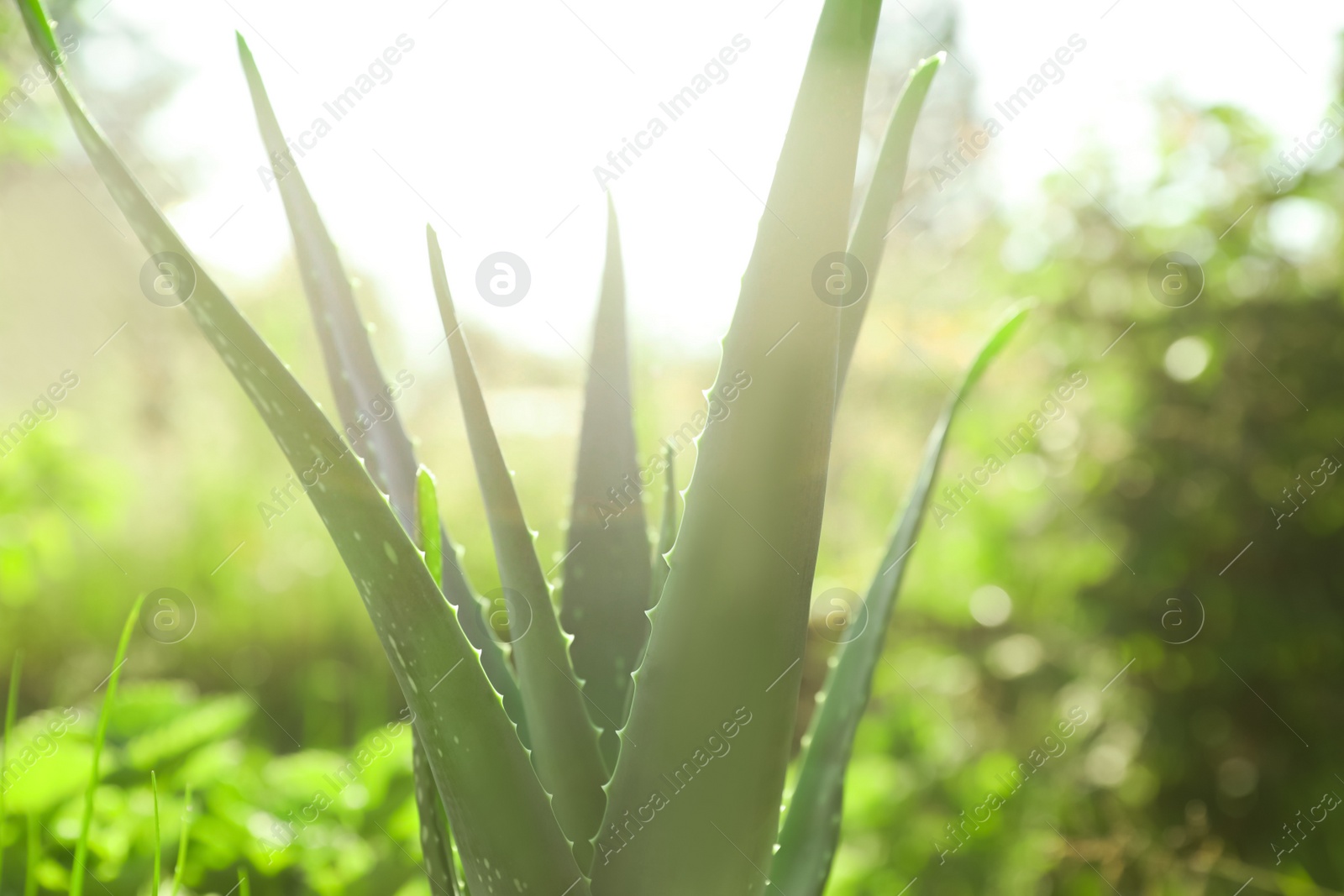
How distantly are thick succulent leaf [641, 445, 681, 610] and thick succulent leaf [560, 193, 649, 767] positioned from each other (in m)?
0.01

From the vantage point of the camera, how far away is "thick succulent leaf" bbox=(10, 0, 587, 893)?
1.63ft

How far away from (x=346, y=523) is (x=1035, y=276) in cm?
188

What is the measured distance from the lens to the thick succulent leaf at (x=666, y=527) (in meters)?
0.77

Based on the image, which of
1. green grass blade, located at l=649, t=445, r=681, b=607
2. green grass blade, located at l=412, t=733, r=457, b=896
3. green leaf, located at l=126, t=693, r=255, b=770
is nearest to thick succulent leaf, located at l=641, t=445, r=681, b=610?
green grass blade, located at l=649, t=445, r=681, b=607

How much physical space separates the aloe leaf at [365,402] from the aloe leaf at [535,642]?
5cm

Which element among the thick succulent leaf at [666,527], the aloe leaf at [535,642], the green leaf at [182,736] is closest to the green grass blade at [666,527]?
the thick succulent leaf at [666,527]

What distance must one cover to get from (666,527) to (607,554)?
70mm

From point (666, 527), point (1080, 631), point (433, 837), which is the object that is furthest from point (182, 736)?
point (1080, 631)

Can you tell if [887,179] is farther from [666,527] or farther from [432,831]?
[432,831]

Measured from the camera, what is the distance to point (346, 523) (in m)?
0.51

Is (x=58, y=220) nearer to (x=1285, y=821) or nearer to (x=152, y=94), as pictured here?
(x=152, y=94)

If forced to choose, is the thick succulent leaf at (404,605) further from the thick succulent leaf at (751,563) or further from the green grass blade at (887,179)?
the green grass blade at (887,179)

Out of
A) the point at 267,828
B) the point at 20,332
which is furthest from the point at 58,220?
the point at 267,828

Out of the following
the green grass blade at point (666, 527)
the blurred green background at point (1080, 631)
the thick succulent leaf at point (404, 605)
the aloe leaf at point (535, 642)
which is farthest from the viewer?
the blurred green background at point (1080, 631)
